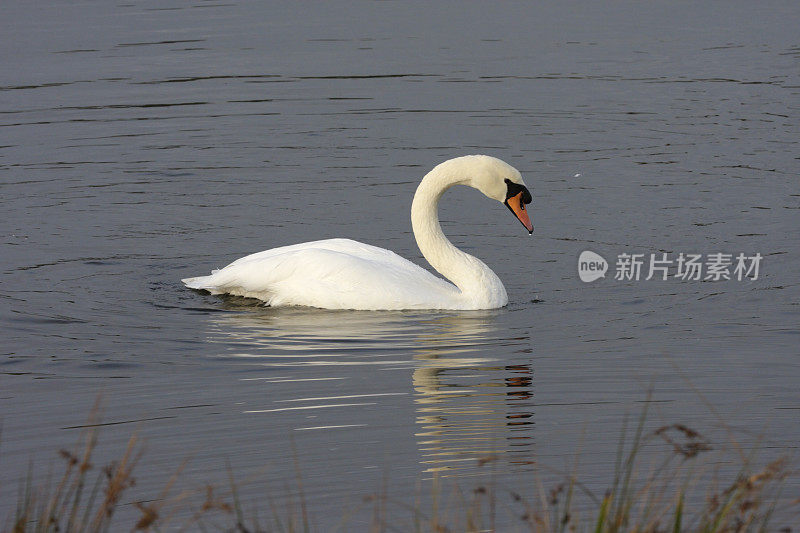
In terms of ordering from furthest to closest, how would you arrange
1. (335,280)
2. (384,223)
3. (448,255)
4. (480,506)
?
(384,223)
(448,255)
(335,280)
(480,506)

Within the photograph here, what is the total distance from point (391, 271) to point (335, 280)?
1.46 ft

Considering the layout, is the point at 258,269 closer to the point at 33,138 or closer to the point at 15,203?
the point at 15,203

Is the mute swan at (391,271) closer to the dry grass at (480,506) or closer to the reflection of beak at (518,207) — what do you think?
the reflection of beak at (518,207)

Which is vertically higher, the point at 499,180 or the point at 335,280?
the point at 499,180

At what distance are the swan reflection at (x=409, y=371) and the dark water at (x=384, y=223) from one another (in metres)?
0.03

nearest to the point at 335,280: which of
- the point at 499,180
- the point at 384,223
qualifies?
the point at 499,180

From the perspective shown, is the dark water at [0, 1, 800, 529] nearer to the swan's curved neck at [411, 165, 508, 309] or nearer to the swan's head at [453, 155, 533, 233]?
the swan's curved neck at [411, 165, 508, 309]

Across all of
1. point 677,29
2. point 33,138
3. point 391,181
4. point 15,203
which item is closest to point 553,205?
point 391,181

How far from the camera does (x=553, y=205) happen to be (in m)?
13.6

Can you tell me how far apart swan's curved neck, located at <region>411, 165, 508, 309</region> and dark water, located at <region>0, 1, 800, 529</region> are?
0.27 m

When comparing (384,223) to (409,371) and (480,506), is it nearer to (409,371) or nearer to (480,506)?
(409,371)

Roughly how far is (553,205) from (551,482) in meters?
7.50

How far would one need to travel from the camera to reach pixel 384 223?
13.2 meters

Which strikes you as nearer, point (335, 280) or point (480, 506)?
point (480, 506)
